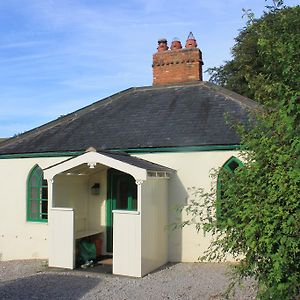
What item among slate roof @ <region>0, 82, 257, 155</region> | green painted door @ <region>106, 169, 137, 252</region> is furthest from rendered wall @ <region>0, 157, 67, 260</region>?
green painted door @ <region>106, 169, 137, 252</region>

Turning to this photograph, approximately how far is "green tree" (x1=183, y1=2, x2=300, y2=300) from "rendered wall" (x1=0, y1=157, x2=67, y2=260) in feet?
30.2

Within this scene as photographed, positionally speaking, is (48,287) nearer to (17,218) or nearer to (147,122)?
(17,218)

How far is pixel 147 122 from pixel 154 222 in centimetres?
384

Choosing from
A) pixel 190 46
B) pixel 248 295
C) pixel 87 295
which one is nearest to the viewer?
pixel 248 295

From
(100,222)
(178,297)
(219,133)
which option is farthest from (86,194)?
(178,297)

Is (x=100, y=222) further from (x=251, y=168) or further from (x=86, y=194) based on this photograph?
(x=251, y=168)

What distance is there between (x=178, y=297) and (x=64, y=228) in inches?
154

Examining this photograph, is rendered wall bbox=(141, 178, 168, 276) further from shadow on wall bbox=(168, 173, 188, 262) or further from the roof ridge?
the roof ridge

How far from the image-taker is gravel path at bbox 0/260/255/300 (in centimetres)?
800

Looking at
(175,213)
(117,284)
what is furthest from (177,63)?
(117,284)

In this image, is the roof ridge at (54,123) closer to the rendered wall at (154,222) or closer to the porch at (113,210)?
the porch at (113,210)

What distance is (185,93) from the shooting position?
47.8 ft

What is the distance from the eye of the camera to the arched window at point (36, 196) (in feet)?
44.0

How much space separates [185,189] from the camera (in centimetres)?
1166
